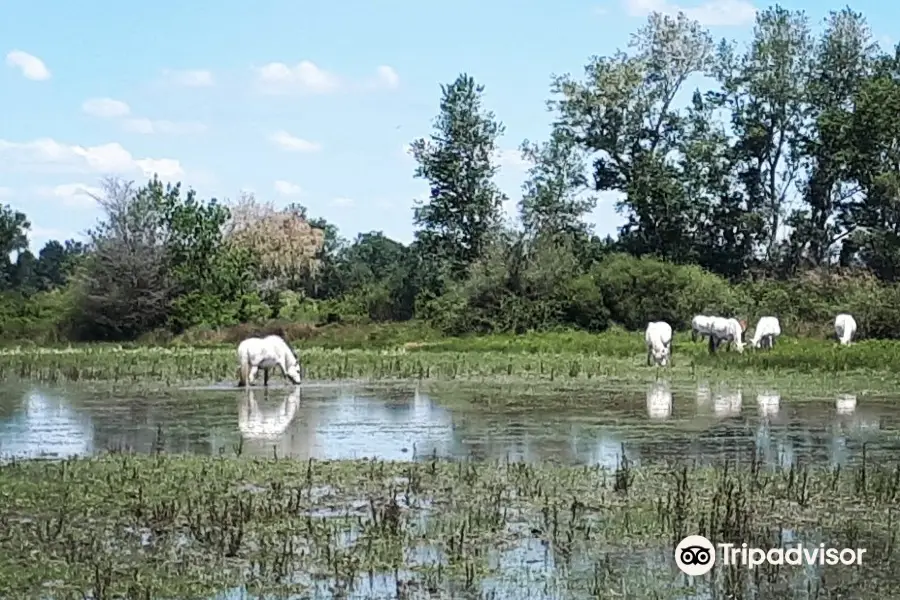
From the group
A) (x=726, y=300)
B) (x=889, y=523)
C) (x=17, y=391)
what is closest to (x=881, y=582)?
(x=889, y=523)

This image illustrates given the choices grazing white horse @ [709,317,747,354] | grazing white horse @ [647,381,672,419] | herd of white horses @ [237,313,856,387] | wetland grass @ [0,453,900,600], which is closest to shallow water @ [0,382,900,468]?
grazing white horse @ [647,381,672,419]

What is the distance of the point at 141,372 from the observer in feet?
84.0

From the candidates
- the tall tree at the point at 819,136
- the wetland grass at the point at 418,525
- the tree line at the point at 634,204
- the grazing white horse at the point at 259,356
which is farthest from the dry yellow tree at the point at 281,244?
the wetland grass at the point at 418,525

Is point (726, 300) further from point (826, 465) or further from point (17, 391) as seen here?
point (826, 465)

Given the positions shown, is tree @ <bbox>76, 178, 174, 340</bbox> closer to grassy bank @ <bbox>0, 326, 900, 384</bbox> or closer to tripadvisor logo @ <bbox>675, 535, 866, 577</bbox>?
grassy bank @ <bbox>0, 326, 900, 384</bbox>

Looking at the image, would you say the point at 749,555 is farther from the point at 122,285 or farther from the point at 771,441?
the point at 122,285

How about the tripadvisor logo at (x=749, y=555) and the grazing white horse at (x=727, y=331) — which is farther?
the grazing white horse at (x=727, y=331)

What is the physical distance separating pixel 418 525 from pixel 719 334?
22.6m

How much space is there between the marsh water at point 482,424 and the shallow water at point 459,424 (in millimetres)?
22

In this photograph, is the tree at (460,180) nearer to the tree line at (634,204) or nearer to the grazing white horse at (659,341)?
the tree line at (634,204)

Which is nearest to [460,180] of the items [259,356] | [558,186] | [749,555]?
[558,186]

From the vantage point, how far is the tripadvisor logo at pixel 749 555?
7.82 meters

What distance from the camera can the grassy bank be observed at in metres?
25.0

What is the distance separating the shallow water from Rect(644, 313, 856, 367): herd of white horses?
6.15 m
